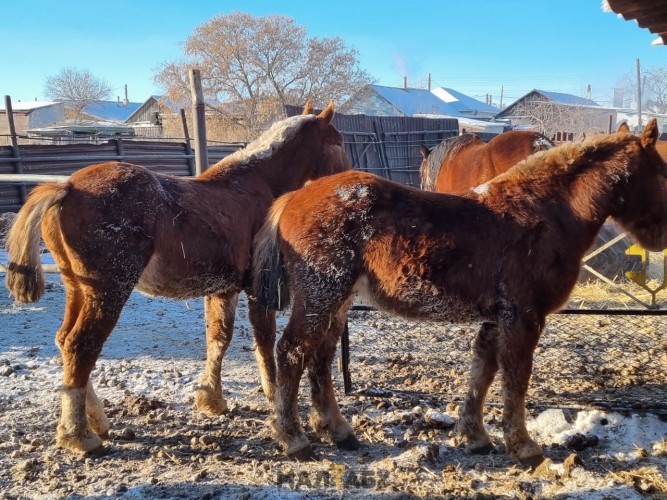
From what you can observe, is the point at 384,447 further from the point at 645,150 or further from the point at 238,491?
the point at 645,150

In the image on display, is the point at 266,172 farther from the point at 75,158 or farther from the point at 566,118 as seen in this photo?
the point at 566,118

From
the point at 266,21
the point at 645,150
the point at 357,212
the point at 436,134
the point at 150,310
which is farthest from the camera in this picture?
the point at 266,21

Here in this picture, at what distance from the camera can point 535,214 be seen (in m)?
3.51

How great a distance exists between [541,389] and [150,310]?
14.8ft

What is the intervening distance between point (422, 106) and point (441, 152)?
42.1 metres

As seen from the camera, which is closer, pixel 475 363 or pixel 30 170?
pixel 475 363

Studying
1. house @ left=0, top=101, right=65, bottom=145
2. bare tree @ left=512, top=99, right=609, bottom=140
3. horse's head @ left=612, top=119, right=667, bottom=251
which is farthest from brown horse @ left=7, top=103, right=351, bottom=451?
house @ left=0, top=101, right=65, bottom=145

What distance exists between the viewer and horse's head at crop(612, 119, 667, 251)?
369 centimetres

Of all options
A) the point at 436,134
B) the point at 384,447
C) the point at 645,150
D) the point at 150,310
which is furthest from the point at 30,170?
the point at 645,150

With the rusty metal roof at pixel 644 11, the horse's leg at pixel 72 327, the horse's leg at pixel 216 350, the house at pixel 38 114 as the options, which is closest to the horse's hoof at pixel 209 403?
the horse's leg at pixel 216 350

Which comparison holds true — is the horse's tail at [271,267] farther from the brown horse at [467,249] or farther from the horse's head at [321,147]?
the horse's head at [321,147]

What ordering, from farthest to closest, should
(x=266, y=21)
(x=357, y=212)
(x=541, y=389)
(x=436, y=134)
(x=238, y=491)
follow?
(x=266, y=21)
(x=436, y=134)
(x=541, y=389)
(x=357, y=212)
(x=238, y=491)

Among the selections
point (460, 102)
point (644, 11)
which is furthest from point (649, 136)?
point (460, 102)

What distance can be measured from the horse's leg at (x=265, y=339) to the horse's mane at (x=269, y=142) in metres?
1.13
